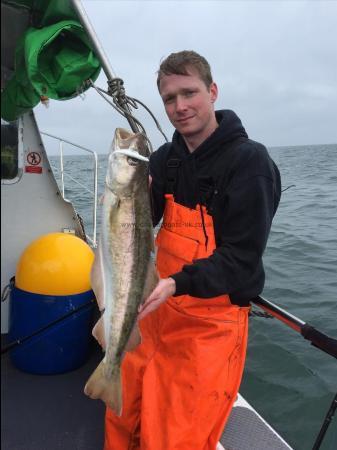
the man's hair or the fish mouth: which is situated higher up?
the man's hair

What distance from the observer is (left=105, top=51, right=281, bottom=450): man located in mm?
2613

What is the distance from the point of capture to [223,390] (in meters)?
2.69

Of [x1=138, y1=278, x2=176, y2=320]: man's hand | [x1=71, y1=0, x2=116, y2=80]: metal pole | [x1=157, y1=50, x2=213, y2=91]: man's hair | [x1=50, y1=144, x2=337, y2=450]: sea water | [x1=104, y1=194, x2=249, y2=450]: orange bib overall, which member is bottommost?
[x1=50, y1=144, x2=337, y2=450]: sea water

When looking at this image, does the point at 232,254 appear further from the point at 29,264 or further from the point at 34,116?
the point at 34,116

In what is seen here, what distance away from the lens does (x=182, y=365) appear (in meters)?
2.69

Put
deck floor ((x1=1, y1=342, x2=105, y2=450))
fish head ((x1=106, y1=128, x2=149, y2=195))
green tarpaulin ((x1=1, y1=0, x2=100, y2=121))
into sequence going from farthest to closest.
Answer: deck floor ((x1=1, y1=342, x2=105, y2=450)), green tarpaulin ((x1=1, y1=0, x2=100, y2=121)), fish head ((x1=106, y1=128, x2=149, y2=195))

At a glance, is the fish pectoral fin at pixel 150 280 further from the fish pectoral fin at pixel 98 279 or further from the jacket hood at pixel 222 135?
the jacket hood at pixel 222 135

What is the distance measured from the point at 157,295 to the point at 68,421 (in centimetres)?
193

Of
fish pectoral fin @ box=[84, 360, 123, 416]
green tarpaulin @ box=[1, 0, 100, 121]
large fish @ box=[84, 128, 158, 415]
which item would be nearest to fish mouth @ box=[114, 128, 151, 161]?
large fish @ box=[84, 128, 158, 415]

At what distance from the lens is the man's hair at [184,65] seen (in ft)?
9.11

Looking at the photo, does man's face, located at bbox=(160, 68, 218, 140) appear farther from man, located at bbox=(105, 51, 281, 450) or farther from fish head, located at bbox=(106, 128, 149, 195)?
fish head, located at bbox=(106, 128, 149, 195)

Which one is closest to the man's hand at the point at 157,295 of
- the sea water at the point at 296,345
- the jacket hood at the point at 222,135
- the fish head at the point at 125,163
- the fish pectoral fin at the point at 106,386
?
the fish pectoral fin at the point at 106,386

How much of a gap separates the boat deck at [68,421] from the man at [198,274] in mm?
511

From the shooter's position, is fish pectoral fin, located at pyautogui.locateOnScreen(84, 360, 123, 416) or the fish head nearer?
the fish head
